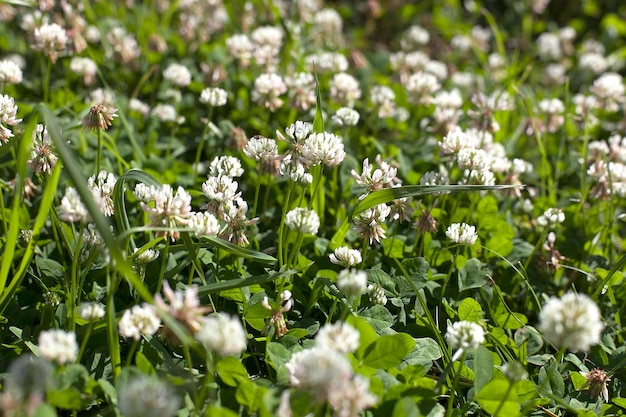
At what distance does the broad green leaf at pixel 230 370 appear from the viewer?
1.50 m

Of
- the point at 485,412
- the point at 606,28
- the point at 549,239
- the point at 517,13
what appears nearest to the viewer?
the point at 485,412

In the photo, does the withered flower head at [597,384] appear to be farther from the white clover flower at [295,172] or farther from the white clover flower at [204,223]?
the white clover flower at [204,223]

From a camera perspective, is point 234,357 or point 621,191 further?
point 621,191

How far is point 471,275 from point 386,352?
570 mm

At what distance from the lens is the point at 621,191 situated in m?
2.21

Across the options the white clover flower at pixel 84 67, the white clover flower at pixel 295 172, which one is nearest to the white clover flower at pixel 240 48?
the white clover flower at pixel 84 67

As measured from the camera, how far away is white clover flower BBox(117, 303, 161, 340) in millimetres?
1341

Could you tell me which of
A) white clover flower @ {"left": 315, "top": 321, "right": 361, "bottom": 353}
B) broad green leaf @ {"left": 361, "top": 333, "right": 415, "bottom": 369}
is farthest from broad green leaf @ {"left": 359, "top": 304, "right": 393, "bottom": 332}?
white clover flower @ {"left": 315, "top": 321, "right": 361, "bottom": 353}

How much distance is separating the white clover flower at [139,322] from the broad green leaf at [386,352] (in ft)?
1.45

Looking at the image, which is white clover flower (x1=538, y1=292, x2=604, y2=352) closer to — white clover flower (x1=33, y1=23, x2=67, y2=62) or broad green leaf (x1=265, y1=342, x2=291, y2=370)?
broad green leaf (x1=265, y1=342, x2=291, y2=370)

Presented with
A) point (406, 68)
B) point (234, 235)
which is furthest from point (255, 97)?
point (406, 68)

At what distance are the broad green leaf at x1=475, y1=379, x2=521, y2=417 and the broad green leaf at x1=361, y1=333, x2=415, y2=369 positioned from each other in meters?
0.19

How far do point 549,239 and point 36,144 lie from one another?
1469 mm

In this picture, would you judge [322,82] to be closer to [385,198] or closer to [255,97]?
[255,97]
